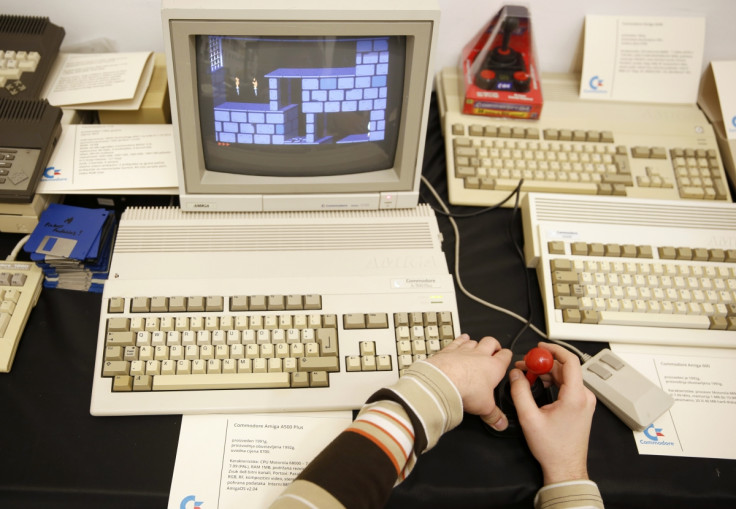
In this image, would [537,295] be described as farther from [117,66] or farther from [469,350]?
[117,66]

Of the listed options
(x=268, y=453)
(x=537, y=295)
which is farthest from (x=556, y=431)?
(x=268, y=453)

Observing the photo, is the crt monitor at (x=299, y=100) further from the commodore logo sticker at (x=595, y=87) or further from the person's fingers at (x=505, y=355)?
the commodore logo sticker at (x=595, y=87)

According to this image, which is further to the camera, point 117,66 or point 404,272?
point 117,66

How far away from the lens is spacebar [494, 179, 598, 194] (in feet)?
4.20

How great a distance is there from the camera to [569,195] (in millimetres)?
1227

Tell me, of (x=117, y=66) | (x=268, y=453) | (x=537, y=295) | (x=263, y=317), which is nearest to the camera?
(x=268, y=453)

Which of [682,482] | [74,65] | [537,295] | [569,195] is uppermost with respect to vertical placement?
[74,65]

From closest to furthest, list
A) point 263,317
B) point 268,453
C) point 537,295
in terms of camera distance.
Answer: point 268,453
point 263,317
point 537,295

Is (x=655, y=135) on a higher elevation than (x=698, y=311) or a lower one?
higher

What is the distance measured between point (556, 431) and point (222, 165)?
726 mm

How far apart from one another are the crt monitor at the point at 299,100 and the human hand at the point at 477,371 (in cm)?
33

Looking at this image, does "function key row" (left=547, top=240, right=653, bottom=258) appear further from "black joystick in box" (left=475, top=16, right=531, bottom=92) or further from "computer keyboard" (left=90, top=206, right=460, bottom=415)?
"black joystick in box" (left=475, top=16, right=531, bottom=92)

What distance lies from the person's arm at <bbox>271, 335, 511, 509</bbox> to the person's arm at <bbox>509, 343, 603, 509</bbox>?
5 cm

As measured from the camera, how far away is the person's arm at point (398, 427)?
79 cm
